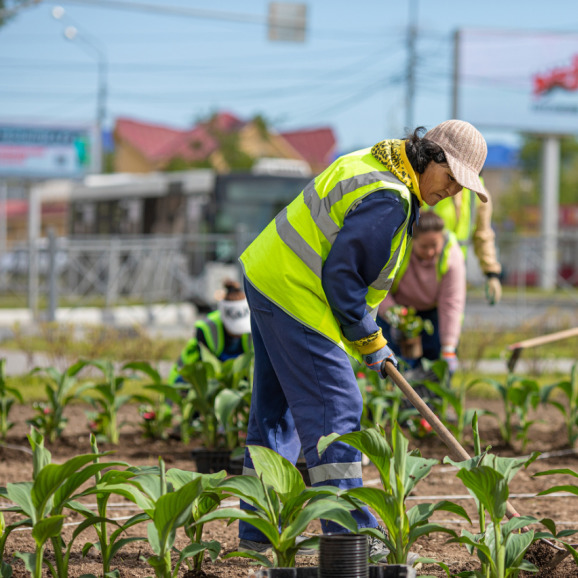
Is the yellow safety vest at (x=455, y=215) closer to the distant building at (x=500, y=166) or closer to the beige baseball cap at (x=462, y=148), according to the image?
the beige baseball cap at (x=462, y=148)

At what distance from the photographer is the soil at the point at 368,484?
331 cm

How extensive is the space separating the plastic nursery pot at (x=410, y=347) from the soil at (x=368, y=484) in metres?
0.65

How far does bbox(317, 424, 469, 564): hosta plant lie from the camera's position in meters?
2.81

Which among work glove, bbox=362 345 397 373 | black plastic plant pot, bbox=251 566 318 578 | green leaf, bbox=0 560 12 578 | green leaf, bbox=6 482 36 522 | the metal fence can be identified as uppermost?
work glove, bbox=362 345 397 373

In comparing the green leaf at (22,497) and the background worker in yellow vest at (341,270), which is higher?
the background worker in yellow vest at (341,270)

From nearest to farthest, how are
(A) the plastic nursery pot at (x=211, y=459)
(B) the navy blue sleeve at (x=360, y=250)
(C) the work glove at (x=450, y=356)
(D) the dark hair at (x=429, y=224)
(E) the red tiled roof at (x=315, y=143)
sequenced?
(B) the navy blue sleeve at (x=360, y=250) → (A) the plastic nursery pot at (x=211, y=459) → (D) the dark hair at (x=429, y=224) → (C) the work glove at (x=450, y=356) → (E) the red tiled roof at (x=315, y=143)

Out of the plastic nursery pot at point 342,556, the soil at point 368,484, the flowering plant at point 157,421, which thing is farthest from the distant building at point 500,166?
the plastic nursery pot at point 342,556

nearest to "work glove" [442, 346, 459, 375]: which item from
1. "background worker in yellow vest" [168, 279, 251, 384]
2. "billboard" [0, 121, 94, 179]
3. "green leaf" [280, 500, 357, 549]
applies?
"background worker in yellow vest" [168, 279, 251, 384]

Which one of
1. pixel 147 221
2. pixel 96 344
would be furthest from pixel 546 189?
pixel 96 344

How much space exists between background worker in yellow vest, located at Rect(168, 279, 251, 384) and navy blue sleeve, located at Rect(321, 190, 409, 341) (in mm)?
2596

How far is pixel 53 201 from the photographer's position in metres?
32.7

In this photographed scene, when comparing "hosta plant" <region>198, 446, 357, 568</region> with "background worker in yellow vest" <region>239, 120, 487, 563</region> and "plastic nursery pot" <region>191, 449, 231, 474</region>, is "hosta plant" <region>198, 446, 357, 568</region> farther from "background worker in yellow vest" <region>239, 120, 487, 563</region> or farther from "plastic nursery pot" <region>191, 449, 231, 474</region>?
"plastic nursery pot" <region>191, 449, 231, 474</region>

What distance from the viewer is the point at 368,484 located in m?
4.75

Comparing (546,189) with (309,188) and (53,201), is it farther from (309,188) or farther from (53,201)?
(309,188)
